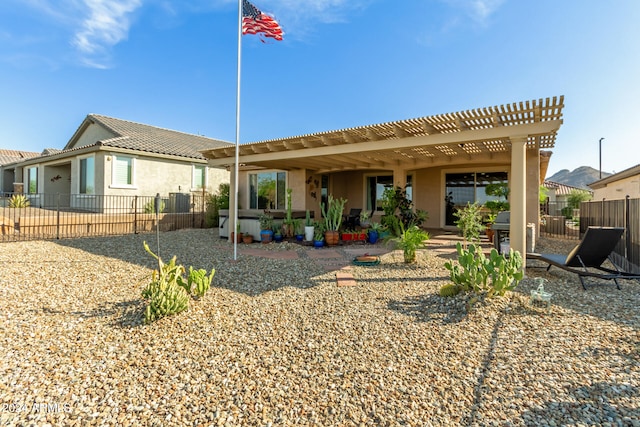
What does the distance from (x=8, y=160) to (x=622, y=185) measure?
39.6 meters

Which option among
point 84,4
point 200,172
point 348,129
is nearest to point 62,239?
point 84,4

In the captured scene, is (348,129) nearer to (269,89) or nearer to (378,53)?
(378,53)

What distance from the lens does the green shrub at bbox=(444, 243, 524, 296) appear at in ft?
12.7

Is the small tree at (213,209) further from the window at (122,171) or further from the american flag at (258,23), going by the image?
the american flag at (258,23)

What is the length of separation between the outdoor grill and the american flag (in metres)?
6.96

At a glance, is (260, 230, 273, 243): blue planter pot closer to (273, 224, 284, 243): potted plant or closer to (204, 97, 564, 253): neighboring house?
(273, 224, 284, 243): potted plant

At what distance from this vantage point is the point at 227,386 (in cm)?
239

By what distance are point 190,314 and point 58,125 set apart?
25.5m

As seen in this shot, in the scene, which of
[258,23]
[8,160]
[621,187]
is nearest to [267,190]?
[258,23]

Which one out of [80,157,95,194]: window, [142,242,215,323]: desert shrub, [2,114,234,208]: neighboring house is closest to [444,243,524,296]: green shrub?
[142,242,215,323]: desert shrub

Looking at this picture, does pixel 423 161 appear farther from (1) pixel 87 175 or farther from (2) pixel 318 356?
(1) pixel 87 175

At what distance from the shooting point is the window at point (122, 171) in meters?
13.3

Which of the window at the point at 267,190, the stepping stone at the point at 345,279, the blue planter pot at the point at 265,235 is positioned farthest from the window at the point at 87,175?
the stepping stone at the point at 345,279

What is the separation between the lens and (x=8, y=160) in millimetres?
23922
